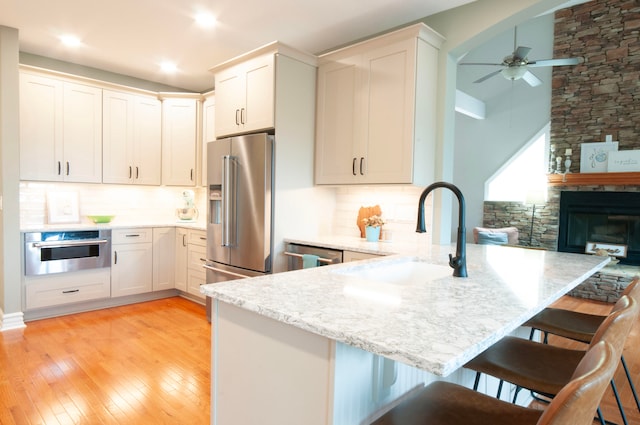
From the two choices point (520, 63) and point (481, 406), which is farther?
point (520, 63)

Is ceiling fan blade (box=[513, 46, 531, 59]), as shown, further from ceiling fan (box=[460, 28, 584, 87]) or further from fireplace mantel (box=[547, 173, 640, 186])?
fireplace mantel (box=[547, 173, 640, 186])

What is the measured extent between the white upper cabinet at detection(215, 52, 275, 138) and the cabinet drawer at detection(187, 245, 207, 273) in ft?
4.23

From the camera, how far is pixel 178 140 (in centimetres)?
479

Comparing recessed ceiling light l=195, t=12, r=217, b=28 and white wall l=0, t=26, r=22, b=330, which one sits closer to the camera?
recessed ceiling light l=195, t=12, r=217, b=28

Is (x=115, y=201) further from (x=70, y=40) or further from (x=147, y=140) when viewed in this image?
(x=70, y=40)

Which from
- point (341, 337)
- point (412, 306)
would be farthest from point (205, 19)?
point (341, 337)

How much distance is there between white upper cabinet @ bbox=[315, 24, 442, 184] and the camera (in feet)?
9.45

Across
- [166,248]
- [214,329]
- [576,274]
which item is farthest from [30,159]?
[576,274]

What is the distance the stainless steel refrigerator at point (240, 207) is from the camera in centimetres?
323

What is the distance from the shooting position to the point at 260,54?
3309 millimetres

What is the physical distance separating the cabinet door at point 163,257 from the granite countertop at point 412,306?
3.32 meters

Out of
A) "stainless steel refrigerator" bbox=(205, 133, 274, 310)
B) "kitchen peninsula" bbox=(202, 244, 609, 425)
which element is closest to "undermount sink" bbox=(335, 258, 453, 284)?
"kitchen peninsula" bbox=(202, 244, 609, 425)

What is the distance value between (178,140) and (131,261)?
157cm

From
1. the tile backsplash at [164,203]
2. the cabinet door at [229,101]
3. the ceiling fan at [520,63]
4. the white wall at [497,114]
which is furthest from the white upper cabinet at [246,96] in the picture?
the white wall at [497,114]
